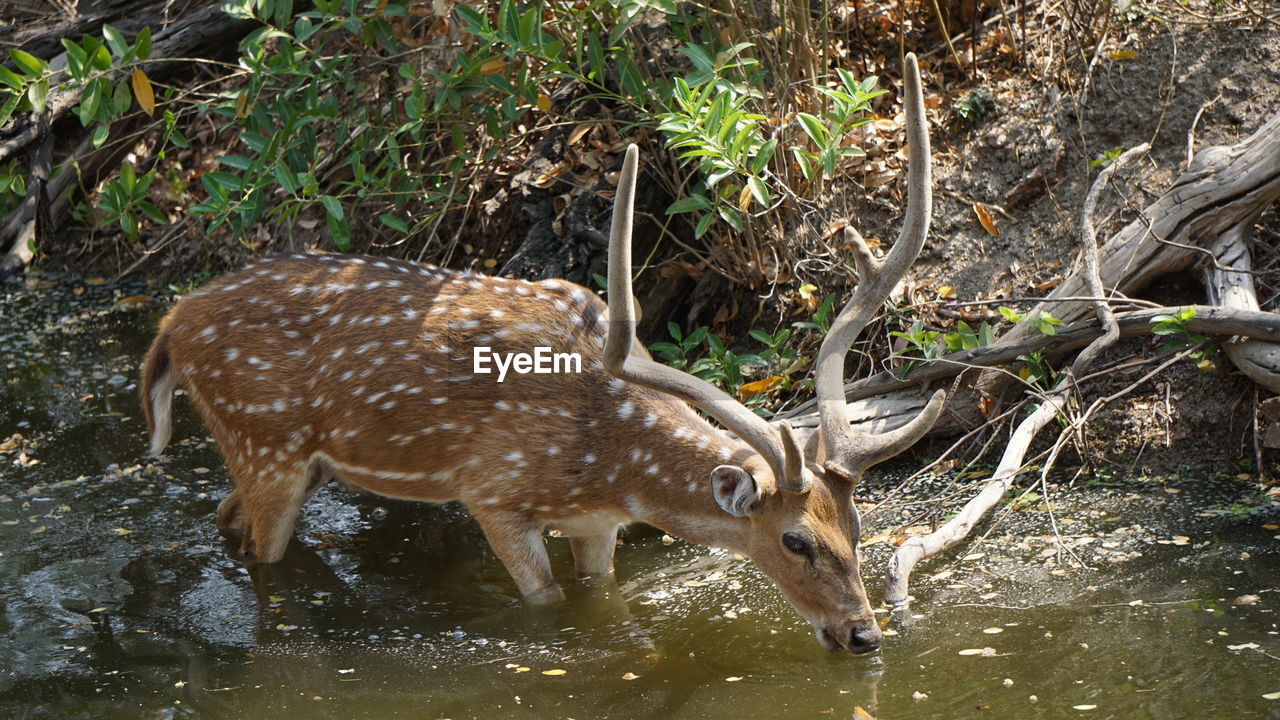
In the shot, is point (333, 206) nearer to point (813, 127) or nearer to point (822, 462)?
A: point (813, 127)

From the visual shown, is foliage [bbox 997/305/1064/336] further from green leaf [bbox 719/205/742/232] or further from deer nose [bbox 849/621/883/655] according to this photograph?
deer nose [bbox 849/621/883/655]

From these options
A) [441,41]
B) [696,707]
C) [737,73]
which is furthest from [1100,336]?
[441,41]

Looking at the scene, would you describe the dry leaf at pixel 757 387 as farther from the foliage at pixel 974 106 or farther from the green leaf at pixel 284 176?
the green leaf at pixel 284 176

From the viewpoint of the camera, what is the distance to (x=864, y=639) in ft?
16.1

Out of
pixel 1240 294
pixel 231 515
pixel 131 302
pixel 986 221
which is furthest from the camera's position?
pixel 131 302

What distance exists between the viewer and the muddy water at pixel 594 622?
4711 mm

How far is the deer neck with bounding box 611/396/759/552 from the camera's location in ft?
18.0

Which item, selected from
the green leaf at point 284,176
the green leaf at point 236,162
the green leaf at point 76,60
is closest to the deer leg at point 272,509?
the green leaf at point 284,176

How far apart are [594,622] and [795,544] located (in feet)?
3.37

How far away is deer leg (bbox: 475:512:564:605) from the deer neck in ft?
1.64

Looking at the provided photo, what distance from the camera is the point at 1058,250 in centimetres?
724

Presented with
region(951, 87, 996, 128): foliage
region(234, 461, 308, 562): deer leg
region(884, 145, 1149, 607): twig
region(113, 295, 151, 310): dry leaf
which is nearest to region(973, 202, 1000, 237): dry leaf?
region(884, 145, 1149, 607): twig

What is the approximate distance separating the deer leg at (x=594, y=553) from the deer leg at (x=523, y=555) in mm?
256

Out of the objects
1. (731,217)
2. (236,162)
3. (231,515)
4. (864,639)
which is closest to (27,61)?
(236,162)
